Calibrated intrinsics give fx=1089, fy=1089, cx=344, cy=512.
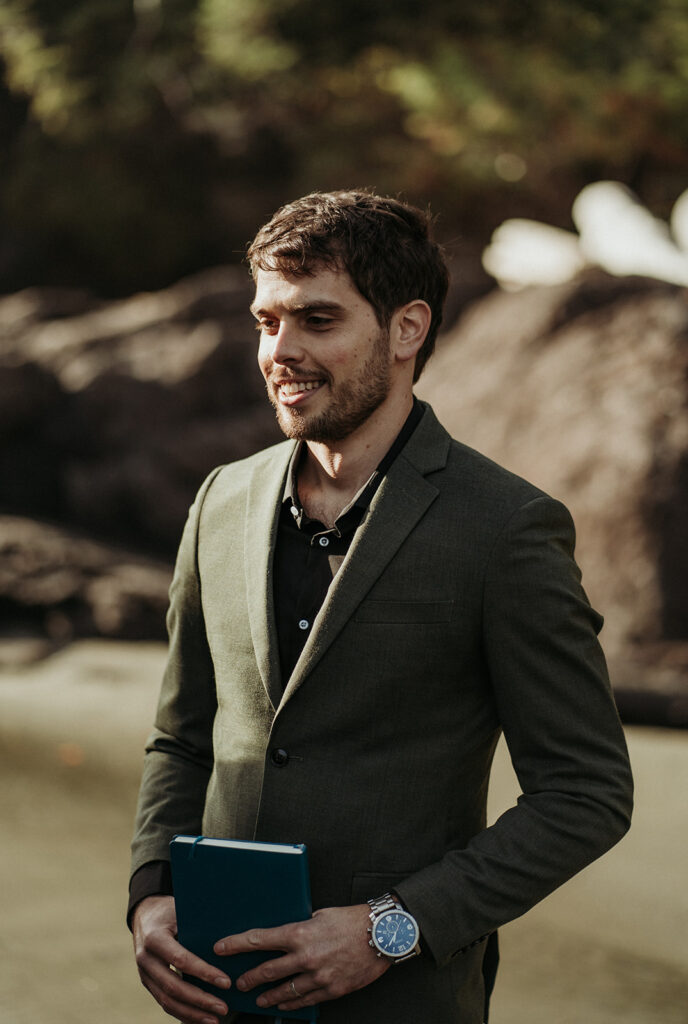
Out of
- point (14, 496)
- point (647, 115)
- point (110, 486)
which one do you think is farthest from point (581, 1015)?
point (647, 115)

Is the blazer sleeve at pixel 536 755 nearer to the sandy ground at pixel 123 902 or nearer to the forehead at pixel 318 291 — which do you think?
the forehead at pixel 318 291

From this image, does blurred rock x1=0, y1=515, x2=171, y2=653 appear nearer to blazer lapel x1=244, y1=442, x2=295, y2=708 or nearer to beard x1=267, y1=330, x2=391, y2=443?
blazer lapel x1=244, y1=442, x2=295, y2=708

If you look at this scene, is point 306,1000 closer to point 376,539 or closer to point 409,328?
point 376,539

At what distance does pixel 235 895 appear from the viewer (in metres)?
1.62

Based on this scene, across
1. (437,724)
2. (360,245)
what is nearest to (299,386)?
(360,245)

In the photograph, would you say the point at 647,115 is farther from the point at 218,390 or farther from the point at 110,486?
the point at 110,486

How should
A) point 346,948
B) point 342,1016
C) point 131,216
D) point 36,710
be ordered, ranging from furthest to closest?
1. point 131,216
2. point 36,710
3. point 342,1016
4. point 346,948

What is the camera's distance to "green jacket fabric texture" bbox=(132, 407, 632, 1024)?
5.35 ft

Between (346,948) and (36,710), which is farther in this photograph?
(36,710)

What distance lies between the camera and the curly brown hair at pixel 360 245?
175cm

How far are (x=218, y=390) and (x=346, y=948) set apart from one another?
30.4 ft

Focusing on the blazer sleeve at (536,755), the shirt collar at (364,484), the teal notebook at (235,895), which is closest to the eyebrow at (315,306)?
the shirt collar at (364,484)

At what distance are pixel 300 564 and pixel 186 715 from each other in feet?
1.29

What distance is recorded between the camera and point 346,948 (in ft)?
5.20
